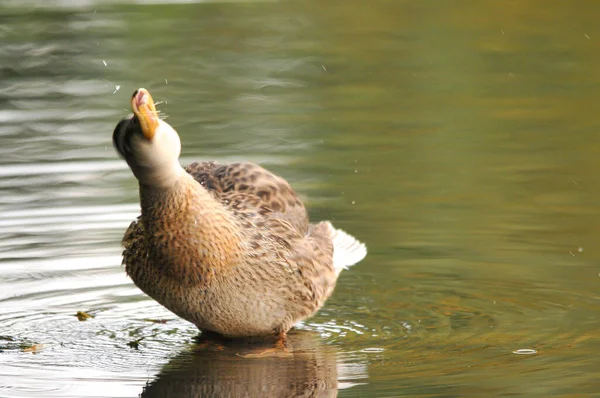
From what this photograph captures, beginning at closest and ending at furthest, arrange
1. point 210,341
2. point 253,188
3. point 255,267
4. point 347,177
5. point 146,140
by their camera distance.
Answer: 1. point 146,140
2. point 255,267
3. point 210,341
4. point 253,188
5. point 347,177

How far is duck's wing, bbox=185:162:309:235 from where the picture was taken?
23.5 feet

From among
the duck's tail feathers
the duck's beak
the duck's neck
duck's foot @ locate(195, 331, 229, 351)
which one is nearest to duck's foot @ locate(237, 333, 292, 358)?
duck's foot @ locate(195, 331, 229, 351)

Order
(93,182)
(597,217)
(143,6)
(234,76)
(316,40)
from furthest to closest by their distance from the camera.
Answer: (143,6) < (316,40) < (234,76) < (93,182) < (597,217)

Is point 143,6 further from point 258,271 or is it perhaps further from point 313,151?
point 258,271

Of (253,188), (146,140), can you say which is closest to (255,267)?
(253,188)

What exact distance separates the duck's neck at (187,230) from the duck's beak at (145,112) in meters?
0.67

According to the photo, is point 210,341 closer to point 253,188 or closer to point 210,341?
point 210,341

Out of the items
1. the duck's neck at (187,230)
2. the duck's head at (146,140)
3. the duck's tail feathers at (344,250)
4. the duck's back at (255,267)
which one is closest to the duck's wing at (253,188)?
the duck's back at (255,267)

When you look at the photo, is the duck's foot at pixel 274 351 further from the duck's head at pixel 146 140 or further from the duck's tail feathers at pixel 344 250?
the duck's head at pixel 146 140

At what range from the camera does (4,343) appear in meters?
6.82

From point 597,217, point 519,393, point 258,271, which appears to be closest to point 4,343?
point 258,271

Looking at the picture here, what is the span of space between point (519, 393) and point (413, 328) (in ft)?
3.97

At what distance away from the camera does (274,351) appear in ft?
Answer: 22.4

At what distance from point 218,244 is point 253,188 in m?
0.85
